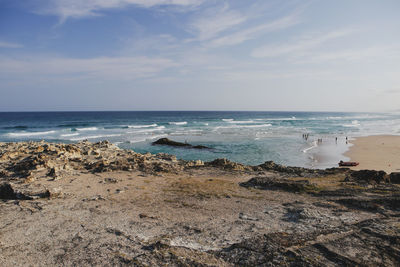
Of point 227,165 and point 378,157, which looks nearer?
point 227,165

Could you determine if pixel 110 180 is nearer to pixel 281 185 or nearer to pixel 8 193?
pixel 8 193

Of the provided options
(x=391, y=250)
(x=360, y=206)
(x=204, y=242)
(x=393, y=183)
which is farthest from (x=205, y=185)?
(x=393, y=183)

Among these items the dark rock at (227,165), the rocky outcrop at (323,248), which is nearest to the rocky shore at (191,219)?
the rocky outcrop at (323,248)

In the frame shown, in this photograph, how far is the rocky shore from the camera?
486 centimetres

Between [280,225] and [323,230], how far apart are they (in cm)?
97

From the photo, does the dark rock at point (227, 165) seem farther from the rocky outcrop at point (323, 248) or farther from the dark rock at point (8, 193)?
the dark rock at point (8, 193)

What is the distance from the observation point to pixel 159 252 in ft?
16.3

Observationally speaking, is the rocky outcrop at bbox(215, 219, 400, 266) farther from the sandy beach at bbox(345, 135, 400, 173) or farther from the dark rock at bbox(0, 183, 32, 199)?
the sandy beach at bbox(345, 135, 400, 173)

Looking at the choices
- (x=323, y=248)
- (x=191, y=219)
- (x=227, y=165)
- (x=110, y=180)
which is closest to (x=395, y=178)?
(x=227, y=165)

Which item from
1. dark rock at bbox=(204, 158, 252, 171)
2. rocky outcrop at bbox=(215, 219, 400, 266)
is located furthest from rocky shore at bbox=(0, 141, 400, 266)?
dark rock at bbox=(204, 158, 252, 171)

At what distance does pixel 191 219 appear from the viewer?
6660 millimetres

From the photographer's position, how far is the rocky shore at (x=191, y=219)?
15.9 feet

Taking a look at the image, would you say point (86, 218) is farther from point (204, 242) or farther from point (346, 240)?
point (346, 240)

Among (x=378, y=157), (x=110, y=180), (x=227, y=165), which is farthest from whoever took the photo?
(x=378, y=157)
